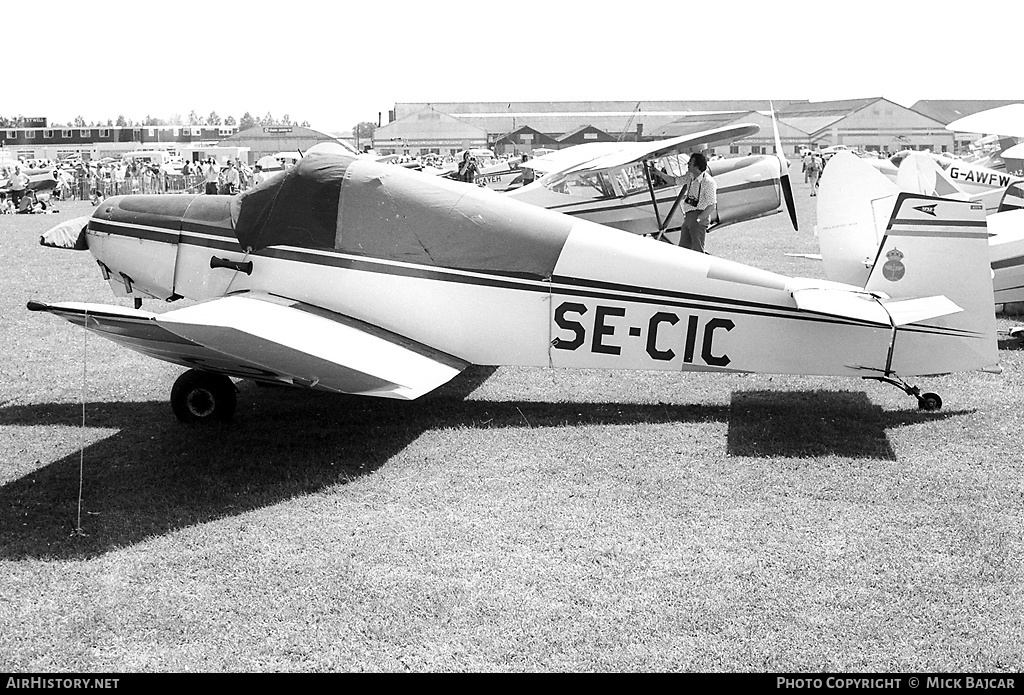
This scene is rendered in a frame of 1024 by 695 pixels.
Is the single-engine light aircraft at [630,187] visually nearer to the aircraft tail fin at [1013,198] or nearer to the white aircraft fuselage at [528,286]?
the aircraft tail fin at [1013,198]

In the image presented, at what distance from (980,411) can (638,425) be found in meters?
2.53

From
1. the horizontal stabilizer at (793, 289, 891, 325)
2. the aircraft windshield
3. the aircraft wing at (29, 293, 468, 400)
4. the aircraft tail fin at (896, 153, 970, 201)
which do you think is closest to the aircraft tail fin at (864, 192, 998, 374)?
the horizontal stabilizer at (793, 289, 891, 325)

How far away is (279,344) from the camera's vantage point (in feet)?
18.4

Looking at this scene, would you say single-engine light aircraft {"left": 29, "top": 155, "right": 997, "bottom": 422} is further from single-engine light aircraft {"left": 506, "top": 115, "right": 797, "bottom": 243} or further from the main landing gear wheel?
single-engine light aircraft {"left": 506, "top": 115, "right": 797, "bottom": 243}

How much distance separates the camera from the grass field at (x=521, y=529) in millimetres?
3787

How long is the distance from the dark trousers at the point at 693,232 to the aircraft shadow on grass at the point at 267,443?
6065 mm

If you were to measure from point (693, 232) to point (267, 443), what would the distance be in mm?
8453

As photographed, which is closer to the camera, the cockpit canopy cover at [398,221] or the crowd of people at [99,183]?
the cockpit canopy cover at [398,221]

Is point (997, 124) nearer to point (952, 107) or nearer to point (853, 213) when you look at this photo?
point (853, 213)

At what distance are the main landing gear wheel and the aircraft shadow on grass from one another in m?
0.09

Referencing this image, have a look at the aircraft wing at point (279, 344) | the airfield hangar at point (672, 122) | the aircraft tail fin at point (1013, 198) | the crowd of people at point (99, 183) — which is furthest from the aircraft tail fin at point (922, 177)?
the airfield hangar at point (672, 122)

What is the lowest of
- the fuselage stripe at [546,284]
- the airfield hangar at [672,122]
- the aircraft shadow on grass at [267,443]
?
the aircraft shadow on grass at [267,443]

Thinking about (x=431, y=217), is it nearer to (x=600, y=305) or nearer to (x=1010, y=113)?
(x=600, y=305)

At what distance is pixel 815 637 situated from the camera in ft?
12.5
